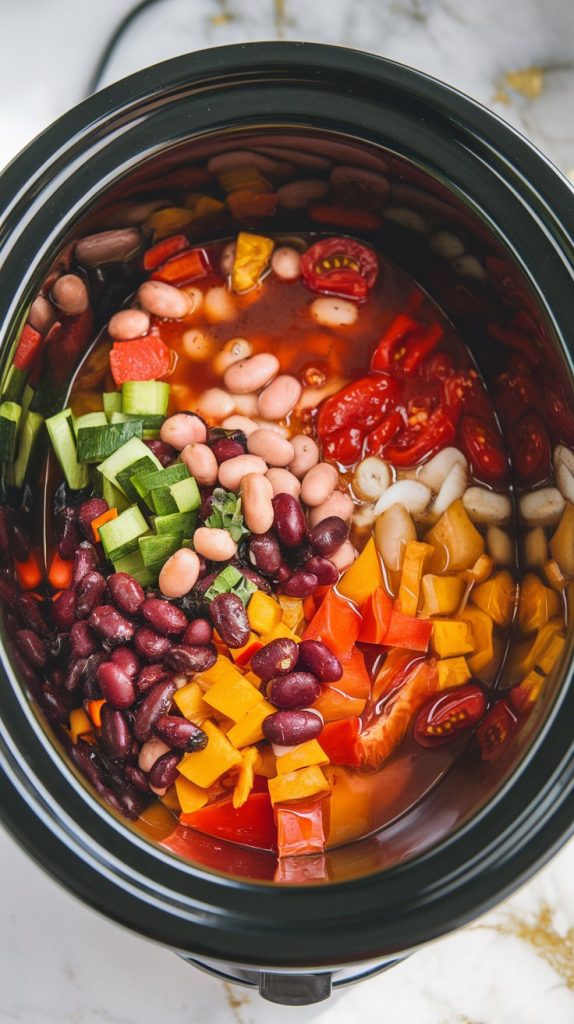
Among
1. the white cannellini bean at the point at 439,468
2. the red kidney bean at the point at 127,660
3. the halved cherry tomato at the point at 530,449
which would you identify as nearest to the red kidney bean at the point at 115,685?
the red kidney bean at the point at 127,660

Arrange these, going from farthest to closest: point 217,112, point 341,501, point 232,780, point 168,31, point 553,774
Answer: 1. point 168,31
2. point 341,501
3. point 232,780
4. point 217,112
5. point 553,774

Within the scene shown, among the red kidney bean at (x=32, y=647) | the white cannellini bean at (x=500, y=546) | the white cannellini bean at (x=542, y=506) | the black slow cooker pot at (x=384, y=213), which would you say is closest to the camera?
the black slow cooker pot at (x=384, y=213)

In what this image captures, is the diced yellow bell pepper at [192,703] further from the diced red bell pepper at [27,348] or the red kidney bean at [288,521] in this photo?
the diced red bell pepper at [27,348]

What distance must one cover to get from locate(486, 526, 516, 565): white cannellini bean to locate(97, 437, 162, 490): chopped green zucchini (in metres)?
0.51

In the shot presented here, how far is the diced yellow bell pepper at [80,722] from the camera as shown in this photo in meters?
1.26

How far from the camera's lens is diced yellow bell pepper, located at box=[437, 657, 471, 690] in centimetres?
132

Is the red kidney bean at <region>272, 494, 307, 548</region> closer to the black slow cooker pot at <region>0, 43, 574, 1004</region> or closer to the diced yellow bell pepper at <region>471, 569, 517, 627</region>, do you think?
the diced yellow bell pepper at <region>471, 569, 517, 627</region>

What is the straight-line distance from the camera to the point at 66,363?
139cm

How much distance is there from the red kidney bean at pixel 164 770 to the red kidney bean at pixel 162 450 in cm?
42

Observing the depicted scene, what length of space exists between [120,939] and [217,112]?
1149mm

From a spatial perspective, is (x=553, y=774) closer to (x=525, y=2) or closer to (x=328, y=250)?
(x=328, y=250)

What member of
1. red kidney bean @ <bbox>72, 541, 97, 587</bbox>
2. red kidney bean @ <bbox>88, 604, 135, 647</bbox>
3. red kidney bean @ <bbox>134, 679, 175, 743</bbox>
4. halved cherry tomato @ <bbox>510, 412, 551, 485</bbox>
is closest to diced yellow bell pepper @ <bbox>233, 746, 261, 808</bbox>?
red kidney bean @ <bbox>134, 679, 175, 743</bbox>

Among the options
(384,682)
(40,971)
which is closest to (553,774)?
(384,682)

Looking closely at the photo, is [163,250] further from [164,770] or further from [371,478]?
[164,770]
